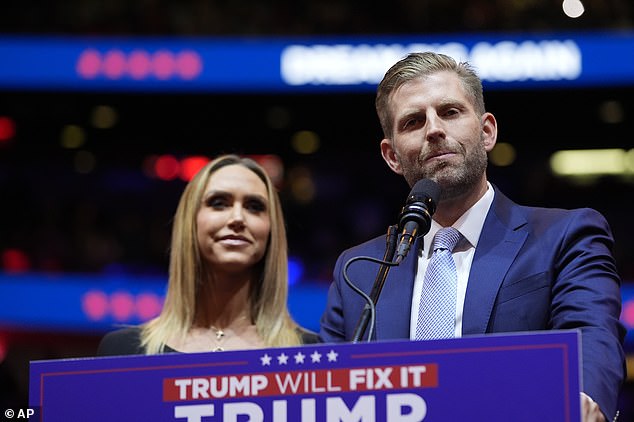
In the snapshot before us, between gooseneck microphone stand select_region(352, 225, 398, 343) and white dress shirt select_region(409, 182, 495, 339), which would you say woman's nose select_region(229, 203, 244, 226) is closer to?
white dress shirt select_region(409, 182, 495, 339)

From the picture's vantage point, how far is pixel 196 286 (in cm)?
296

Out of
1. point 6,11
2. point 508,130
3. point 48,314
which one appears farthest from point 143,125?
point 508,130

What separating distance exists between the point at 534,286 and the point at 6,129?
11267 mm

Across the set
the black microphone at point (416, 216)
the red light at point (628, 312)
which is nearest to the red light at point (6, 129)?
the red light at point (628, 312)

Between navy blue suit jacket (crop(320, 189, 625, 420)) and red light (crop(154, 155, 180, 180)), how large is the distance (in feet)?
33.3

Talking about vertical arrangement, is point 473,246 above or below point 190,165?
below

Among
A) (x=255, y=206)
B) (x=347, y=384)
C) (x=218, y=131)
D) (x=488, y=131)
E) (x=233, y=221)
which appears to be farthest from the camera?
(x=218, y=131)

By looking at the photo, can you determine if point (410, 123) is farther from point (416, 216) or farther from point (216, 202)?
point (216, 202)

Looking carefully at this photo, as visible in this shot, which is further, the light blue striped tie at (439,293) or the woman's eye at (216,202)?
the woman's eye at (216,202)

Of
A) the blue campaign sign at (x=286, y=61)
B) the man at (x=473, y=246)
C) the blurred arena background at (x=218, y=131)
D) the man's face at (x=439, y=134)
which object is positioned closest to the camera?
the man at (x=473, y=246)

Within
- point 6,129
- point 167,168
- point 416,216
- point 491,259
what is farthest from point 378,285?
point 6,129

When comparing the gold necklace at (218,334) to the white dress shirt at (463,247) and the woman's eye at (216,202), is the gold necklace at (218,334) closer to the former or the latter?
the woman's eye at (216,202)

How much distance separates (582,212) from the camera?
6.70 ft

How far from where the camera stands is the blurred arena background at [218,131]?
8.87m
